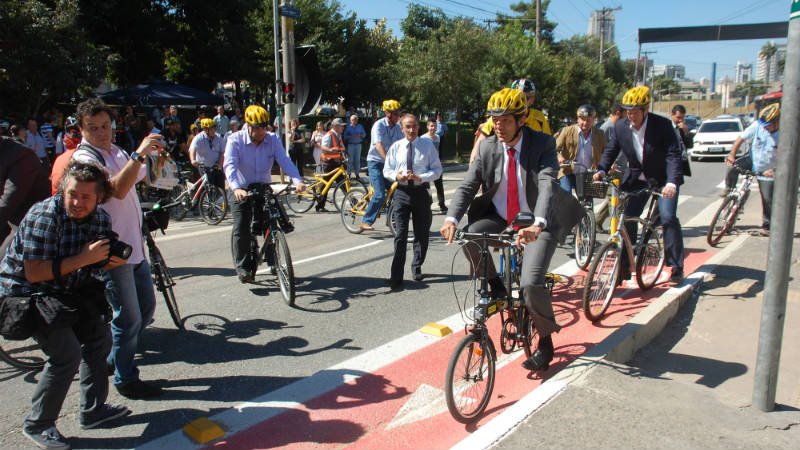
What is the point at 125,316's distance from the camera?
3904 millimetres

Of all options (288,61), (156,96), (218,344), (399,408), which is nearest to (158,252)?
(218,344)

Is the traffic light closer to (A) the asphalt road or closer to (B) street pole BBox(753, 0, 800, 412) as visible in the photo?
(A) the asphalt road

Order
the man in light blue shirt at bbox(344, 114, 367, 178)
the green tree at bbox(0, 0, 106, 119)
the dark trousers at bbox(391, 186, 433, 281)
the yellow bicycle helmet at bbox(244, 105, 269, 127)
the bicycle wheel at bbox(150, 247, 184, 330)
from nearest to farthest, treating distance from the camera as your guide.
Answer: the bicycle wheel at bbox(150, 247, 184, 330) → the yellow bicycle helmet at bbox(244, 105, 269, 127) → the dark trousers at bbox(391, 186, 433, 281) → the green tree at bbox(0, 0, 106, 119) → the man in light blue shirt at bbox(344, 114, 367, 178)

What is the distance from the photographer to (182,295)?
6434 mm

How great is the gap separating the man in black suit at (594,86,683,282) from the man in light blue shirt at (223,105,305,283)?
11.1 feet

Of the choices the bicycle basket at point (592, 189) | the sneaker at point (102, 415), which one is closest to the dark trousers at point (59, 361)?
the sneaker at point (102, 415)

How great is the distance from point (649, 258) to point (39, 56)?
14.8m

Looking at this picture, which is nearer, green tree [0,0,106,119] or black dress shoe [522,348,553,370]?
black dress shoe [522,348,553,370]

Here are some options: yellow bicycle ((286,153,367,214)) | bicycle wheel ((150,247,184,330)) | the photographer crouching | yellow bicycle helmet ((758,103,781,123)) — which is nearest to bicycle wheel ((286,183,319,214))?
yellow bicycle ((286,153,367,214))

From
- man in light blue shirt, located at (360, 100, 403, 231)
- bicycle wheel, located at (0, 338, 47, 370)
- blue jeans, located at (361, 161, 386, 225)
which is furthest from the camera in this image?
blue jeans, located at (361, 161, 386, 225)

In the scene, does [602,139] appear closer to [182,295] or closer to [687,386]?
[687,386]

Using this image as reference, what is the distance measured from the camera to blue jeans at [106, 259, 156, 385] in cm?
386

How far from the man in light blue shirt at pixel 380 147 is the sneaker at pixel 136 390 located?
5.70m

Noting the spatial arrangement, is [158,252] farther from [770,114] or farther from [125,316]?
[770,114]
